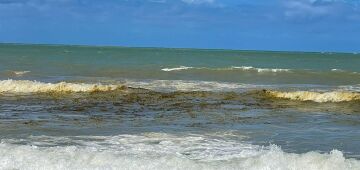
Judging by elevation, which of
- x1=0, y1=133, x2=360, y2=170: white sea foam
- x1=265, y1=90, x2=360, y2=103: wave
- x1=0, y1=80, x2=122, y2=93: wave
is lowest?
x1=0, y1=133, x2=360, y2=170: white sea foam

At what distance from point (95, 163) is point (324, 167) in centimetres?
340

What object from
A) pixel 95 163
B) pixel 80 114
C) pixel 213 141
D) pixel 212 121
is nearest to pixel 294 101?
pixel 212 121

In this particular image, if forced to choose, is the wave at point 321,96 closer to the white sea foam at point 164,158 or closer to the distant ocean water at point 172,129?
the distant ocean water at point 172,129

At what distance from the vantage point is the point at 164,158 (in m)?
8.59

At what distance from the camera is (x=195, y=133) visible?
38.7ft

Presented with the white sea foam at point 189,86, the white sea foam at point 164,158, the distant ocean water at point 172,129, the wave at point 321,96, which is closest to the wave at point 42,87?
the distant ocean water at point 172,129

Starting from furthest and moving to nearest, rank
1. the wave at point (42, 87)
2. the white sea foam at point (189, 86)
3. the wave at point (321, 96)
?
the white sea foam at point (189, 86), the wave at point (42, 87), the wave at point (321, 96)

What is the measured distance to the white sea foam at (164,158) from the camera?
8297 millimetres

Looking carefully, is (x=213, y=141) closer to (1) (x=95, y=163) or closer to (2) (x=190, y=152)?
(2) (x=190, y=152)

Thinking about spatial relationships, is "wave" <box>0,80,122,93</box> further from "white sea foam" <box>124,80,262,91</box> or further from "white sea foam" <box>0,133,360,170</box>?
"white sea foam" <box>0,133,360,170</box>

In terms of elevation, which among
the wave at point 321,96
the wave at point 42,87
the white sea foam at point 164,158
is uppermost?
the wave at point 321,96

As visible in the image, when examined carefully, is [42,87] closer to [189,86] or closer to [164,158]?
[189,86]

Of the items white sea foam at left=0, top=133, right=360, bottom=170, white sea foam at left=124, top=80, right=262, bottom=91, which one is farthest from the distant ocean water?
white sea foam at left=124, top=80, right=262, bottom=91

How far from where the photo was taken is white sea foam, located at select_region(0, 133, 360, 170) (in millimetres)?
8297
